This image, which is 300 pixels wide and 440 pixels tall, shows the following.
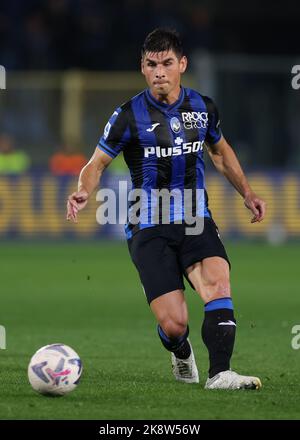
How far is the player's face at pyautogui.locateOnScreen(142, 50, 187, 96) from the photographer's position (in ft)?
24.5

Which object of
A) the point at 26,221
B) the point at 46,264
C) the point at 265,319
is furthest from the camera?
the point at 26,221

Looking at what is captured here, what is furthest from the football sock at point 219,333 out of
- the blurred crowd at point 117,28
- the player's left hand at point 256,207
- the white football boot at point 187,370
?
the blurred crowd at point 117,28

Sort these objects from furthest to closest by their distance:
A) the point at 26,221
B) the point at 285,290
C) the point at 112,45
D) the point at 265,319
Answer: the point at 112,45 < the point at 26,221 < the point at 285,290 < the point at 265,319

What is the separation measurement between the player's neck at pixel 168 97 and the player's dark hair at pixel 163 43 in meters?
0.25

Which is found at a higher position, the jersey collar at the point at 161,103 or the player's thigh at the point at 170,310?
the jersey collar at the point at 161,103

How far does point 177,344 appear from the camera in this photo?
301 inches

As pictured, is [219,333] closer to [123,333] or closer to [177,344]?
[177,344]

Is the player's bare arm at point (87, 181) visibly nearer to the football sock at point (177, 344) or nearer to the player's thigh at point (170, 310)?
the player's thigh at point (170, 310)

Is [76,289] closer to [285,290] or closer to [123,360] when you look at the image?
[285,290]

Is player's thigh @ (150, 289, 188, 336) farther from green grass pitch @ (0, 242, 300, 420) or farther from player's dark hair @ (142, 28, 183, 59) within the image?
player's dark hair @ (142, 28, 183, 59)

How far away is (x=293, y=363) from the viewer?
28.9 ft

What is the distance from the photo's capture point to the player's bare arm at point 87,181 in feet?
23.2

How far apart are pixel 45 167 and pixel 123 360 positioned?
1306 cm

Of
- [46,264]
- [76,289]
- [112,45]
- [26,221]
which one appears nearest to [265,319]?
[76,289]
